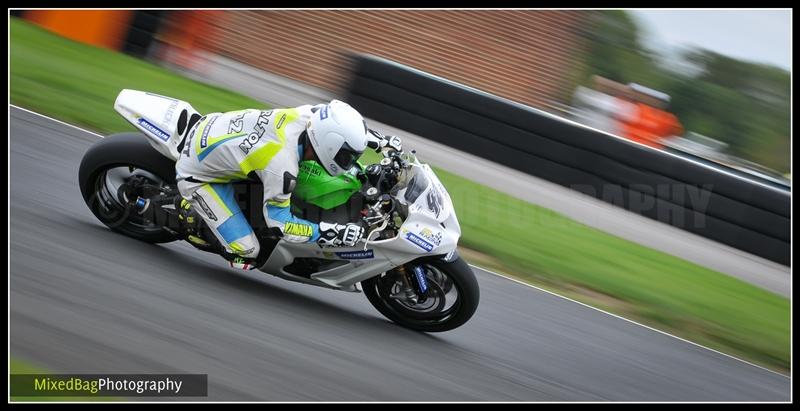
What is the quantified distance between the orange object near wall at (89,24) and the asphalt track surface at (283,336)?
15.1 ft

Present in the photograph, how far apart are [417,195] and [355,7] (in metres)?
8.78

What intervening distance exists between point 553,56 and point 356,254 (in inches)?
356

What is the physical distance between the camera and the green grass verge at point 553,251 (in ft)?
24.3

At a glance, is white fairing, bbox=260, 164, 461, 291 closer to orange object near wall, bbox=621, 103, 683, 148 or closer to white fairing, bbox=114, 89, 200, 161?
white fairing, bbox=114, 89, 200, 161

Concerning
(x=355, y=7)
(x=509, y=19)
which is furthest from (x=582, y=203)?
(x=355, y=7)

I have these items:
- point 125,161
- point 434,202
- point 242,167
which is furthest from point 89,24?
point 434,202

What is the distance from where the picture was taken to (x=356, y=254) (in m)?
5.43

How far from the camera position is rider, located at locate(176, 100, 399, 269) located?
5.11 meters

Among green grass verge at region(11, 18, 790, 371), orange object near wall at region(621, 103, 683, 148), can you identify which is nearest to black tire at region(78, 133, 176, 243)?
green grass verge at region(11, 18, 790, 371)

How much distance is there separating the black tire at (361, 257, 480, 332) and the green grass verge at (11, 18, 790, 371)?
1917mm

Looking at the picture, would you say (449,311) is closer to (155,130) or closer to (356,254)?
(356,254)

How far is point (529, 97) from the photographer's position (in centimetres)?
1346

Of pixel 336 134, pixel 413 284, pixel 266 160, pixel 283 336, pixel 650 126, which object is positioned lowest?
pixel 283 336
